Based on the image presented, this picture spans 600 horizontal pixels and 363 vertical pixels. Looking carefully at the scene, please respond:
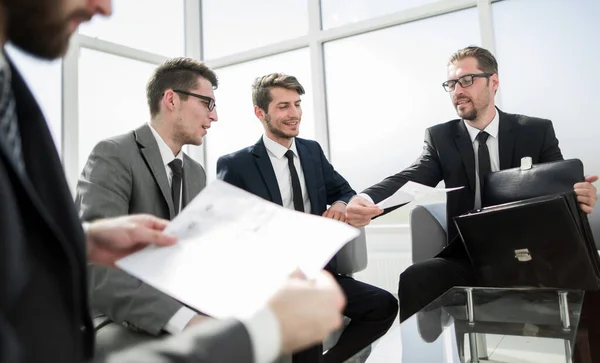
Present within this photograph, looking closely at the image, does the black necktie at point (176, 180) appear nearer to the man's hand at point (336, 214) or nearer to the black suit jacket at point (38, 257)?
the man's hand at point (336, 214)

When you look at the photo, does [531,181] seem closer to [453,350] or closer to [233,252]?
[453,350]

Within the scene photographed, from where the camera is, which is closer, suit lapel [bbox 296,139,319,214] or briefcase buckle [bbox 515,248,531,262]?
briefcase buckle [bbox 515,248,531,262]

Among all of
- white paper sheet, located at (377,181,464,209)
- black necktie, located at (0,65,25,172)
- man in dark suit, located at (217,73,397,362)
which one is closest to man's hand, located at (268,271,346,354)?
black necktie, located at (0,65,25,172)

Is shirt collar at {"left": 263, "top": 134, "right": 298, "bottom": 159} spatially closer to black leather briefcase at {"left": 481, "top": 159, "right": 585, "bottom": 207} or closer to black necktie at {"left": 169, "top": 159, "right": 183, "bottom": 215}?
black necktie at {"left": 169, "top": 159, "right": 183, "bottom": 215}

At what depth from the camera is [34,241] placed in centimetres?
49

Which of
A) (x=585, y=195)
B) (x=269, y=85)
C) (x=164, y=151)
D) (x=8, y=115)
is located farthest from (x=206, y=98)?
(x=585, y=195)

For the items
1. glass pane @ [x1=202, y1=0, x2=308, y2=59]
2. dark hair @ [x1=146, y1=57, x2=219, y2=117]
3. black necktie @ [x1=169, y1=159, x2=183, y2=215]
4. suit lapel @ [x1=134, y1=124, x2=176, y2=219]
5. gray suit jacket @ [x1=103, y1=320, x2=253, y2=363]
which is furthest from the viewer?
glass pane @ [x1=202, y1=0, x2=308, y2=59]

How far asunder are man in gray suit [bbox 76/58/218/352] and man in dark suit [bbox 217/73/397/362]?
1.24 feet

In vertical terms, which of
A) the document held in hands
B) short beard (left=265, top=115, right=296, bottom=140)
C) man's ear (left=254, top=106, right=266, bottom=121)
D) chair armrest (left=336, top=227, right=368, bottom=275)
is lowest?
chair armrest (left=336, top=227, right=368, bottom=275)

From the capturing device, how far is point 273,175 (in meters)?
2.35

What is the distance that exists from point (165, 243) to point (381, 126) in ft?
11.1

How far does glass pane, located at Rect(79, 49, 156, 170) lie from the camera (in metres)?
3.97

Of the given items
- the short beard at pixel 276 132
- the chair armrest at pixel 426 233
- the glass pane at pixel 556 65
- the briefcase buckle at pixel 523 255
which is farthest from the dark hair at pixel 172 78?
the glass pane at pixel 556 65

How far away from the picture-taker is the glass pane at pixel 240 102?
174 inches
